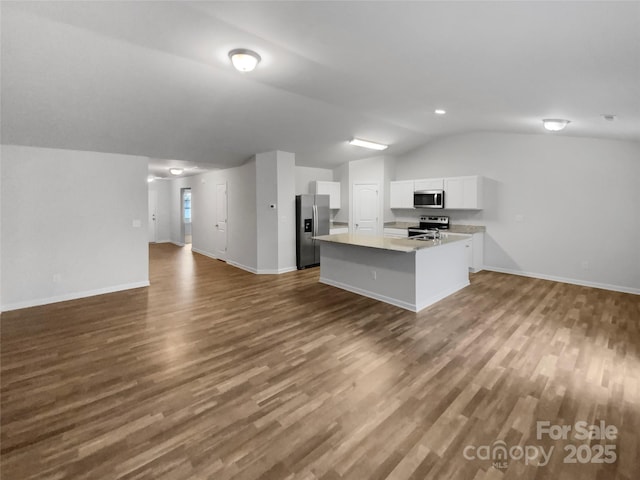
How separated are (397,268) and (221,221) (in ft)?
17.3

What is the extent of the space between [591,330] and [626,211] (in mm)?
2799

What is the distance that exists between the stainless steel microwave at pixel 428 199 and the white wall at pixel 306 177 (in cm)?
268

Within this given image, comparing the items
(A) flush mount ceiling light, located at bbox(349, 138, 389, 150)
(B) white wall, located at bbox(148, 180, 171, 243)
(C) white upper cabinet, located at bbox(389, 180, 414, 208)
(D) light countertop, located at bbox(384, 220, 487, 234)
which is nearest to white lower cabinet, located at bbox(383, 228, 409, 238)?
(D) light countertop, located at bbox(384, 220, 487, 234)

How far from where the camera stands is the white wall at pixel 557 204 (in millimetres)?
4957

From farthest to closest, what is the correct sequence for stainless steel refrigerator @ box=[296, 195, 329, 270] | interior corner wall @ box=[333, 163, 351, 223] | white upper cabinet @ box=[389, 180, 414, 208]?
1. interior corner wall @ box=[333, 163, 351, 223]
2. white upper cabinet @ box=[389, 180, 414, 208]
3. stainless steel refrigerator @ box=[296, 195, 329, 270]

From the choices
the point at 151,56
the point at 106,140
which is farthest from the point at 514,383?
the point at 106,140

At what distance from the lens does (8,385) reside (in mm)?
2477

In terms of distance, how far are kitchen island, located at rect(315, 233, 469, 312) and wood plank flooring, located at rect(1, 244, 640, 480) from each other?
289mm

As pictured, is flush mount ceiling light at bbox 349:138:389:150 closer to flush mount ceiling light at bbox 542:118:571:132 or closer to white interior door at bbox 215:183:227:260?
flush mount ceiling light at bbox 542:118:571:132

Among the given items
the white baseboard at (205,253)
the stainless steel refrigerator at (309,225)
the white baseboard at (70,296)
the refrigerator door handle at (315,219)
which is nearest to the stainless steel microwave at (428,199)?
the stainless steel refrigerator at (309,225)

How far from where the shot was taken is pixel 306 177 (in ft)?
26.6

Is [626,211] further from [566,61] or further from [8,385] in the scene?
[8,385]

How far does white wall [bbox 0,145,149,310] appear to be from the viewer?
14.0 ft

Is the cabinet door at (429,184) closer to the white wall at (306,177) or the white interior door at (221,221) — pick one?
the white wall at (306,177)
